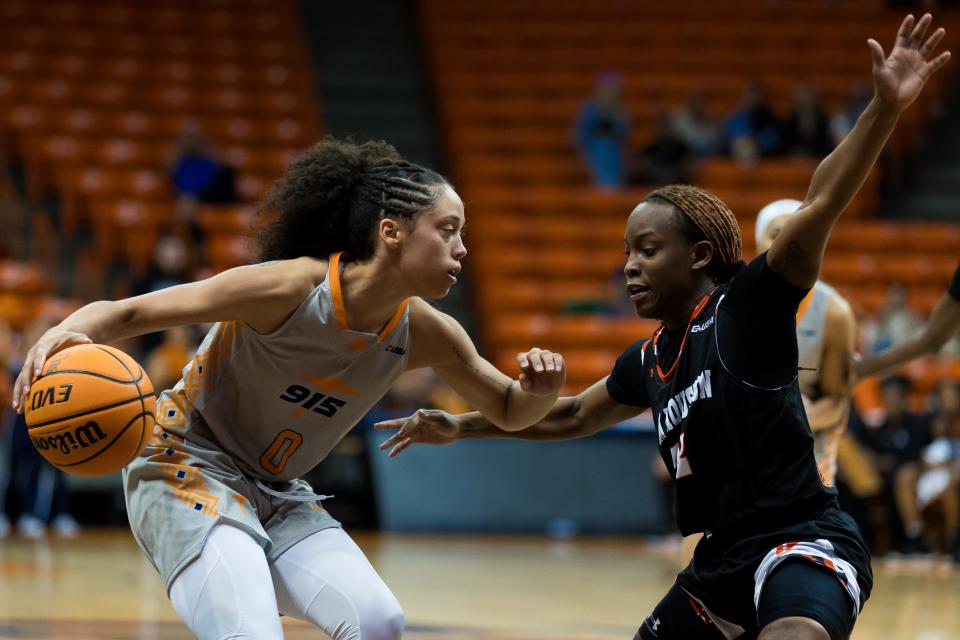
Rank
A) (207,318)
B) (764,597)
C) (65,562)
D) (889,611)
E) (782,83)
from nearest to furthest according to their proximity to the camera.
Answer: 1. (764,597)
2. (207,318)
3. (889,611)
4. (65,562)
5. (782,83)

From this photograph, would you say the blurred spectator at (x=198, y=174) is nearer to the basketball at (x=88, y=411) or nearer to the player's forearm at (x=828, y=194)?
the basketball at (x=88, y=411)

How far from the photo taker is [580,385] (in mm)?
13430

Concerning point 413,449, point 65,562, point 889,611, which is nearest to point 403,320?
point 889,611

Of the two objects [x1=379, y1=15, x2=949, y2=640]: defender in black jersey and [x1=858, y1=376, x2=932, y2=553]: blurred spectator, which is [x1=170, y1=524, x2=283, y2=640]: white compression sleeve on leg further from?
[x1=858, y1=376, x2=932, y2=553]: blurred spectator

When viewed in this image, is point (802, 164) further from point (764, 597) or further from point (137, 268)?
point (764, 597)

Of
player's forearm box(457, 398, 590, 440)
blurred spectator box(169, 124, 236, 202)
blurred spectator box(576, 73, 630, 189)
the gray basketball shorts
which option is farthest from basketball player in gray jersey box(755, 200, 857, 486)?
blurred spectator box(576, 73, 630, 189)

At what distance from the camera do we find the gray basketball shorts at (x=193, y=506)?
3545mm

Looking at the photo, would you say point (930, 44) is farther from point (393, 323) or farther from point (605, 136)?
point (605, 136)

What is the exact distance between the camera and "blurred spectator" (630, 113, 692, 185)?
600 inches

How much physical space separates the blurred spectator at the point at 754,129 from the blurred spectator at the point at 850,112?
689 mm

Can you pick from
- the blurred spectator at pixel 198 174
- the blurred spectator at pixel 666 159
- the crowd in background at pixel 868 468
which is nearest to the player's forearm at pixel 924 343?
the crowd in background at pixel 868 468

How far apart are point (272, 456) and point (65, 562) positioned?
601 centimetres

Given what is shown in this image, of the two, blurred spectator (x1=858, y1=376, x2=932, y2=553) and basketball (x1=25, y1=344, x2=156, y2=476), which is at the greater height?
basketball (x1=25, y1=344, x2=156, y2=476)

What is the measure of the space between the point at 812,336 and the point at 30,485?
8.28 metres
